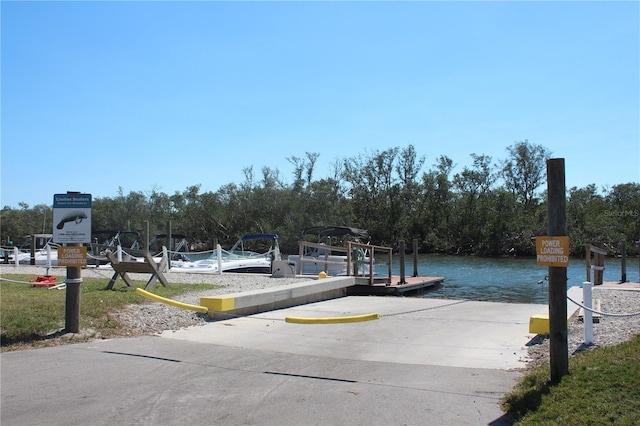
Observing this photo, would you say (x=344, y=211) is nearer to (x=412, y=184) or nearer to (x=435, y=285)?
(x=412, y=184)

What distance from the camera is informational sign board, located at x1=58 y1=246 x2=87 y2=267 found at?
9305mm

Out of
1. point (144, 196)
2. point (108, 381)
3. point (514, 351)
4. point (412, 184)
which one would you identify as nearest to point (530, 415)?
point (514, 351)

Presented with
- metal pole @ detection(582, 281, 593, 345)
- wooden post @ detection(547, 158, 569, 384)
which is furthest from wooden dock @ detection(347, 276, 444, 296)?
wooden post @ detection(547, 158, 569, 384)

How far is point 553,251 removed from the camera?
610 cm

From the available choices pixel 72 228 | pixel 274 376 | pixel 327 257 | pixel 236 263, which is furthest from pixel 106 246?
pixel 274 376

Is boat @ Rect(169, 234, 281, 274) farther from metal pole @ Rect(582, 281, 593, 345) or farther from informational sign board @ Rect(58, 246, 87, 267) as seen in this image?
metal pole @ Rect(582, 281, 593, 345)

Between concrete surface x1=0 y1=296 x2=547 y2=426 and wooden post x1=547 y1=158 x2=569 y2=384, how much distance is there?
2.32 feet

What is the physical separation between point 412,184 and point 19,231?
5430 cm

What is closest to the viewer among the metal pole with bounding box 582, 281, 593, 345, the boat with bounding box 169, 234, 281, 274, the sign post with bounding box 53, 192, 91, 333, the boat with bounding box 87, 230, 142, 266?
the metal pole with bounding box 582, 281, 593, 345

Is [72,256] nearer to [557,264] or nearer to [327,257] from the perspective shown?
[557,264]

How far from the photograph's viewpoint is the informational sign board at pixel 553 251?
6.02 meters

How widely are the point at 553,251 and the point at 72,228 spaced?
297 inches

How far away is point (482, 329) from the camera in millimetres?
11203

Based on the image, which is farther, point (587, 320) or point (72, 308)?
point (72, 308)
